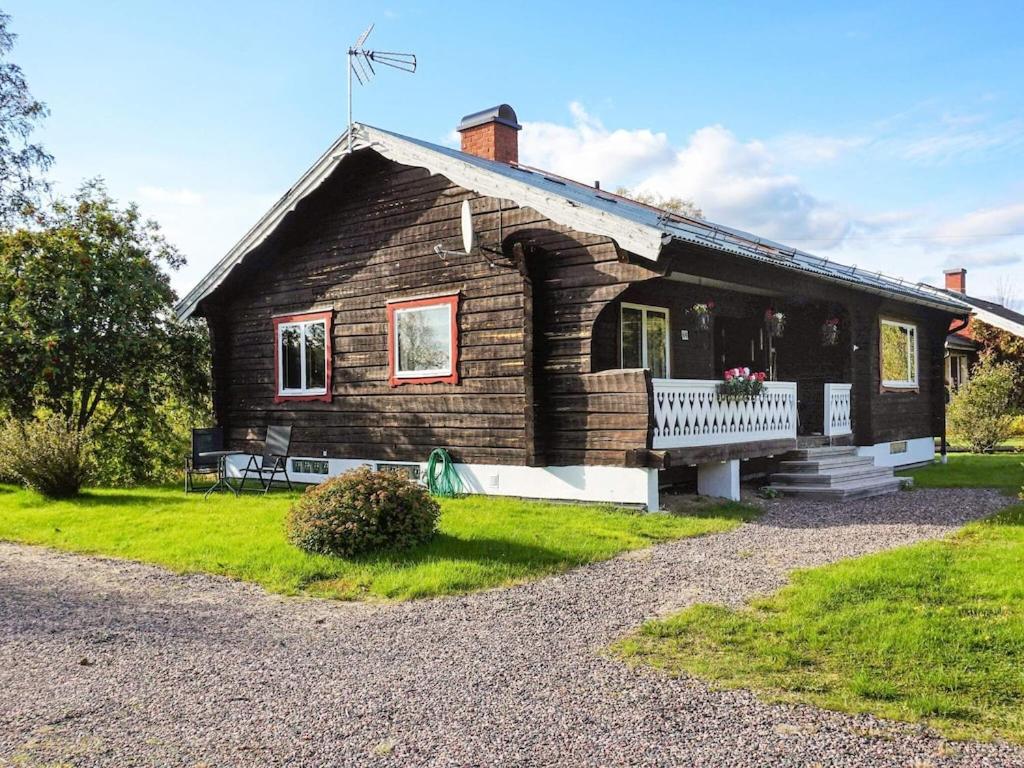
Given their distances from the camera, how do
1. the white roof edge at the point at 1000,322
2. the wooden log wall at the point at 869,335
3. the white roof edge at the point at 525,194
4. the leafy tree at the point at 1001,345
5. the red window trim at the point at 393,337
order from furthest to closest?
the white roof edge at the point at 1000,322 < the leafy tree at the point at 1001,345 < the red window trim at the point at 393,337 < the wooden log wall at the point at 869,335 < the white roof edge at the point at 525,194

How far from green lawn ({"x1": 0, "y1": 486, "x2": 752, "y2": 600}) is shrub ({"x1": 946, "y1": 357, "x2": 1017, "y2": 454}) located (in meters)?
13.4

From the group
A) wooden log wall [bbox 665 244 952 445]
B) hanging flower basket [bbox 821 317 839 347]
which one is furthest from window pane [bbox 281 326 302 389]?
hanging flower basket [bbox 821 317 839 347]

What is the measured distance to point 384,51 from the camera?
12.1 metres

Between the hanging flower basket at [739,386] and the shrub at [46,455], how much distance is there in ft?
29.7

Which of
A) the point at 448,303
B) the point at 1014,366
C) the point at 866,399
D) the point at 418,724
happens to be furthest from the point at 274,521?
the point at 1014,366

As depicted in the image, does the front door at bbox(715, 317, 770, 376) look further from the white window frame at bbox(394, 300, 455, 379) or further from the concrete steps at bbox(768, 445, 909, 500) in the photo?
the white window frame at bbox(394, 300, 455, 379)

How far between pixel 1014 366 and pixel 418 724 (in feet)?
92.1

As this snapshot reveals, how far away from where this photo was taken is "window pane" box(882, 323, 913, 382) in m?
16.3

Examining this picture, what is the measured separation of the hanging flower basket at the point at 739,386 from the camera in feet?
37.1

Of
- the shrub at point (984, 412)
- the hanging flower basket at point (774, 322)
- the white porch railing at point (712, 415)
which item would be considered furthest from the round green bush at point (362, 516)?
the shrub at point (984, 412)

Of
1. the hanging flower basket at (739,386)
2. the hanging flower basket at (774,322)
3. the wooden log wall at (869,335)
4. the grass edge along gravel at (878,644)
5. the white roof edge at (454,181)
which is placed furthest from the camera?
the hanging flower basket at (774,322)

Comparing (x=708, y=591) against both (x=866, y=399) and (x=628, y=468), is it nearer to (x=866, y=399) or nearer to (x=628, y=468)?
(x=628, y=468)

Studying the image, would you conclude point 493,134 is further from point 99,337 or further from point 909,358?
point 909,358

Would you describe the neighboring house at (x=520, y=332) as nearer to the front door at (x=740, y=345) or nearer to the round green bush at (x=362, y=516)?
the front door at (x=740, y=345)
